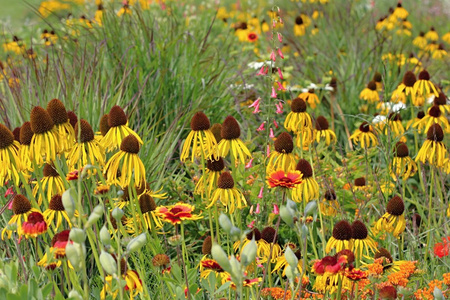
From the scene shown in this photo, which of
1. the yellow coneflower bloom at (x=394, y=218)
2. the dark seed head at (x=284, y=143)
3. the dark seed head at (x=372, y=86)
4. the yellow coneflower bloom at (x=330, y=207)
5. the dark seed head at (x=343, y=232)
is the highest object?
the dark seed head at (x=284, y=143)

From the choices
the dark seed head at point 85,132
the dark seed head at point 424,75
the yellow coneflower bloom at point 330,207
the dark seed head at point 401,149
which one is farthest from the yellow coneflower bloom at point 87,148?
the dark seed head at point 424,75

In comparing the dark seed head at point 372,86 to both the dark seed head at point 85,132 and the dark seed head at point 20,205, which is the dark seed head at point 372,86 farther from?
the dark seed head at point 20,205

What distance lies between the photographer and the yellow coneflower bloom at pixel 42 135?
2471 millimetres

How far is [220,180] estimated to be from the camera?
2.65m

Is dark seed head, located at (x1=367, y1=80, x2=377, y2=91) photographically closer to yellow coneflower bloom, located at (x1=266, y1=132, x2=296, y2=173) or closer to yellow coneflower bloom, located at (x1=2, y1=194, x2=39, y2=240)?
yellow coneflower bloom, located at (x1=266, y1=132, x2=296, y2=173)

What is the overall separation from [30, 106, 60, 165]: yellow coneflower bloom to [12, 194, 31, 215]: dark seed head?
0.15 m

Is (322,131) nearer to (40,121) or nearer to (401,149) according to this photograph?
(401,149)

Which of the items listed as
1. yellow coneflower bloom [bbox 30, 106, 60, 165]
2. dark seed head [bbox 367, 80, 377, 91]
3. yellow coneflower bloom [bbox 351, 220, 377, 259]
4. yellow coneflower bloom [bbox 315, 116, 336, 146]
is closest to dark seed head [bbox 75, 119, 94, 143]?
yellow coneflower bloom [bbox 30, 106, 60, 165]

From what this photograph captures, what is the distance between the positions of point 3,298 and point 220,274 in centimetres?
80

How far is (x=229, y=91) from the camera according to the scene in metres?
5.20

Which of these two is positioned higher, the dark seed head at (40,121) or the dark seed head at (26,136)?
the dark seed head at (40,121)

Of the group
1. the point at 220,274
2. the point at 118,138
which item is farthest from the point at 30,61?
the point at 220,274

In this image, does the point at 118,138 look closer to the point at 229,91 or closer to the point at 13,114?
the point at 13,114

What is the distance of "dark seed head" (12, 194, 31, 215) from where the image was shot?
2475mm
